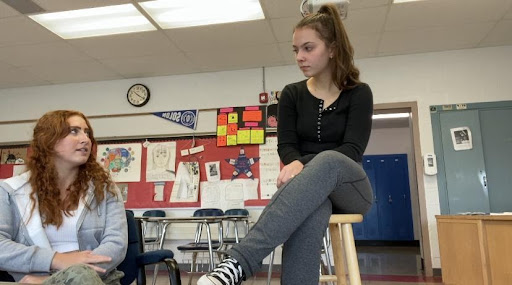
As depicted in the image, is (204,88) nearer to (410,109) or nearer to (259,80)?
(259,80)

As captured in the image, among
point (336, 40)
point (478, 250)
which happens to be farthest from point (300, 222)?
point (478, 250)

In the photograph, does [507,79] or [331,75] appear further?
[507,79]

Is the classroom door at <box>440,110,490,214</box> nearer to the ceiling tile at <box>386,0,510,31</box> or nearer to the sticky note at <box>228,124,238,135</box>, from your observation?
the ceiling tile at <box>386,0,510,31</box>

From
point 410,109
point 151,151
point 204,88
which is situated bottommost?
point 151,151

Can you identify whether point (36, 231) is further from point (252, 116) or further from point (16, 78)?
point (16, 78)

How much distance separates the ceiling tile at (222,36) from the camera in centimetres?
391

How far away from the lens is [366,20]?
380cm

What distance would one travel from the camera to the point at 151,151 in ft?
16.6

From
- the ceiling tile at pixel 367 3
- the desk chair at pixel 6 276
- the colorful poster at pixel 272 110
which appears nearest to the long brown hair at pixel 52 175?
the desk chair at pixel 6 276

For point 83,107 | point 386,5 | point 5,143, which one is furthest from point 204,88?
point 5,143

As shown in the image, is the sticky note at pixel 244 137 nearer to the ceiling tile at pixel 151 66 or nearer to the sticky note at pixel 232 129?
the sticky note at pixel 232 129

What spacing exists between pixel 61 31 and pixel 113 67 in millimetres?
962

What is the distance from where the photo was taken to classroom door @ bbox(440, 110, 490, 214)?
432 cm

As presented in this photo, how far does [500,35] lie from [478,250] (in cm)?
256
